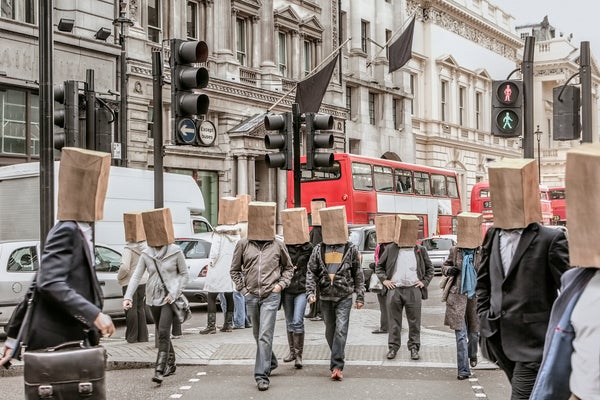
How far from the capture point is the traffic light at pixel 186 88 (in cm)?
1027

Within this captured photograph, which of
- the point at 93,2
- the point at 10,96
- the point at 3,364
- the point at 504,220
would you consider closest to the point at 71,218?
the point at 3,364

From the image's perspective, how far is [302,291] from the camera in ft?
33.6

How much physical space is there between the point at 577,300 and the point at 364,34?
41.6 m

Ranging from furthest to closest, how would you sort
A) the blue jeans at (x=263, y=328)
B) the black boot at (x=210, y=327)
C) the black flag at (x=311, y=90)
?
the black flag at (x=311, y=90)
the black boot at (x=210, y=327)
the blue jeans at (x=263, y=328)

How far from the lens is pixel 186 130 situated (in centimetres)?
1035

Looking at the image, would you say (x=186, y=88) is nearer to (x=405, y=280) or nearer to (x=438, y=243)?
(x=405, y=280)

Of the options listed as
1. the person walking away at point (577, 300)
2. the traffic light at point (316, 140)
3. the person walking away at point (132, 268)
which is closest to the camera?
the person walking away at point (577, 300)

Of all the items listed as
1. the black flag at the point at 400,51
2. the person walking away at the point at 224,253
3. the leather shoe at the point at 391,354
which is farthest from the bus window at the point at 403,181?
the leather shoe at the point at 391,354

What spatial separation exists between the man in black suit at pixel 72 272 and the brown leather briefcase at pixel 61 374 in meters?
0.15

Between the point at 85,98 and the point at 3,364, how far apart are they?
6132mm

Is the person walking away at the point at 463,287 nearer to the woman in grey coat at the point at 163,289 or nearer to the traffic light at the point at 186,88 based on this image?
the woman in grey coat at the point at 163,289

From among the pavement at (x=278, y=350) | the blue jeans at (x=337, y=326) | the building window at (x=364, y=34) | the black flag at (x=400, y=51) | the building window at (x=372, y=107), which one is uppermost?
the building window at (x=364, y=34)

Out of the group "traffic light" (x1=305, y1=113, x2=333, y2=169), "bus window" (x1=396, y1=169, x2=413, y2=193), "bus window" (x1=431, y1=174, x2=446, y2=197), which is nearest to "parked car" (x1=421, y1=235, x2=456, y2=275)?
"bus window" (x1=396, y1=169, x2=413, y2=193)

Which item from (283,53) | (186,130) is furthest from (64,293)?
(283,53)
